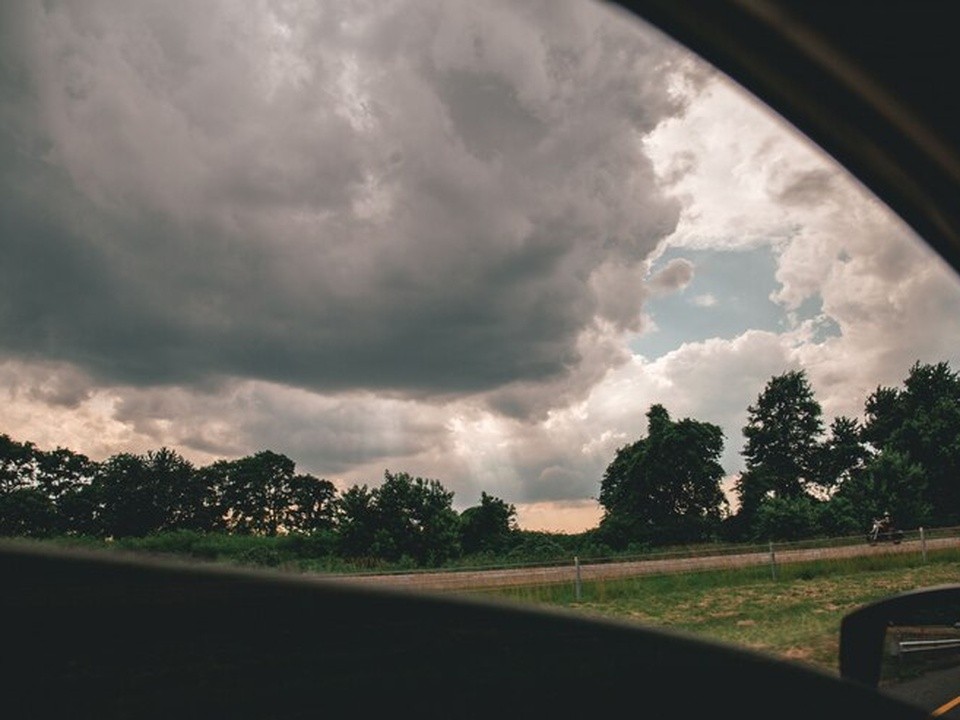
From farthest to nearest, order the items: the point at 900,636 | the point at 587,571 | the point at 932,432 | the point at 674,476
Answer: the point at 674,476 → the point at 932,432 → the point at 587,571 → the point at 900,636

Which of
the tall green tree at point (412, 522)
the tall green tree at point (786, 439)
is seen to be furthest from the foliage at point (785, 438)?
the tall green tree at point (412, 522)

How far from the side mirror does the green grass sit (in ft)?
21.7

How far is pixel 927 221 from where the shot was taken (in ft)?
5.18

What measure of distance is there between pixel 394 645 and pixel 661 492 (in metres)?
76.3

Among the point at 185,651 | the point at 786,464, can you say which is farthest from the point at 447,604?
the point at 786,464

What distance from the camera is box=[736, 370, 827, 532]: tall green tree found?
7962cm

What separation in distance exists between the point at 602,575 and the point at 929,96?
2408 centimetres

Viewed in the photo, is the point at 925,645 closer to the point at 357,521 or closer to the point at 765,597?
the point at 765,597

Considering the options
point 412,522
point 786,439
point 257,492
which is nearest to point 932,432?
point 786,439

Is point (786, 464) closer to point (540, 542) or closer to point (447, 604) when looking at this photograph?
point (540, 542)

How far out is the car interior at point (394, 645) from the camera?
43 cm

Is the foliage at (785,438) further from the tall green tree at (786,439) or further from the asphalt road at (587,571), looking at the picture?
the asphalt road at (587,571)

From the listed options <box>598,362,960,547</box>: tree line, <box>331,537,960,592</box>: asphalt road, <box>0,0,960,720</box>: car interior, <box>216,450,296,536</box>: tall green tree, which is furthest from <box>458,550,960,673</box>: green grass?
<box>216,450,296,536</box>: tall green tree

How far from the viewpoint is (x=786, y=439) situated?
80875 millimetres
